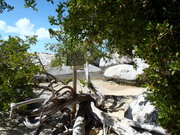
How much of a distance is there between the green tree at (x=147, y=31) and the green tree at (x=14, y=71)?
2.14 metres

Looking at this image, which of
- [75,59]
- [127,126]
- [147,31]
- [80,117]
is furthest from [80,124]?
[147,31]

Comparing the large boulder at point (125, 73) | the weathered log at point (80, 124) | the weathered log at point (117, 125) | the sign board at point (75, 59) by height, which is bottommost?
the weathered log at point (80, 124)

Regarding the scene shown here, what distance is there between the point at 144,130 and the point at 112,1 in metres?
3.20

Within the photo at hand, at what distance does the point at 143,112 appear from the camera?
210 inches

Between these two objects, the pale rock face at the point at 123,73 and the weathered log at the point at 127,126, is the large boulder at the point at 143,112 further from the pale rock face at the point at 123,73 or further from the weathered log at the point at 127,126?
the pale rock face at the point at 123,73

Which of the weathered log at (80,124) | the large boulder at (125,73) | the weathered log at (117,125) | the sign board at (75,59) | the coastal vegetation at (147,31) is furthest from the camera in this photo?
the large boulder at (125,73)

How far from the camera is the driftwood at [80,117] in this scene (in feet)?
16.2

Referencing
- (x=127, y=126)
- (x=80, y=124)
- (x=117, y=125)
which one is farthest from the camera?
(x=80, y=124)

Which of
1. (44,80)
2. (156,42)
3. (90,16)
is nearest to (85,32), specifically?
(90,16)

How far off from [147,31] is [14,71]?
454 centimetres

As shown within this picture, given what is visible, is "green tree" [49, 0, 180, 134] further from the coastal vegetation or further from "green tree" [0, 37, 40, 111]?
"green tree" [0, 37, 40, 111]

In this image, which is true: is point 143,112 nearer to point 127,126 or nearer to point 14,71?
point 127,126

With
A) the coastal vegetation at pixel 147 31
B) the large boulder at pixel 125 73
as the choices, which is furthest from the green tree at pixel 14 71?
the large boulder at pixel 125 73

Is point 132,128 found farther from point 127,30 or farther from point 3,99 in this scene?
point 3,99
